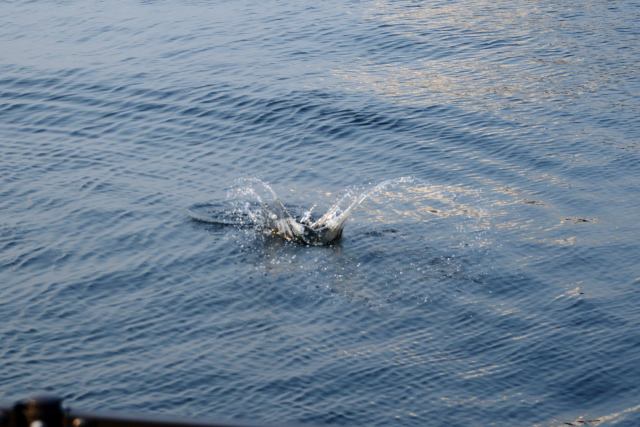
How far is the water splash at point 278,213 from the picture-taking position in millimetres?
13555

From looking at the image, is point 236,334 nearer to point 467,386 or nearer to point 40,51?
point 467,386

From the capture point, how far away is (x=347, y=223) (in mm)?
14039

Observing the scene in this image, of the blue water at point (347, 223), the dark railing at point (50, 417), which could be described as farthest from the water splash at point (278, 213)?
the dark railing at point (50, 417)

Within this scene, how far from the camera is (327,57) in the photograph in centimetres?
2203

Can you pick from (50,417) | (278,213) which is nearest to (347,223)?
(278,213)

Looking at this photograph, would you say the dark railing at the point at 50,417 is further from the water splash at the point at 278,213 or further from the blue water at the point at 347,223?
the water splash at the point at 278,213

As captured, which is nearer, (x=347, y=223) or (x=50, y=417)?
(x=50, y=417)

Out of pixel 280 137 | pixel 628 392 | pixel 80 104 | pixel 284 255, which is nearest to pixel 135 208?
pixel 284 255

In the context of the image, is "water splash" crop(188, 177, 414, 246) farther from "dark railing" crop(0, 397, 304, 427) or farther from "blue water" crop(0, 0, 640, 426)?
"dark railing" crop(0, 397, 304, 427)

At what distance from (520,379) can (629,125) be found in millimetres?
8369

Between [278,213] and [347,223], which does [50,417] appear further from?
[347,223]

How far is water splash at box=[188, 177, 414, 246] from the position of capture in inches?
534

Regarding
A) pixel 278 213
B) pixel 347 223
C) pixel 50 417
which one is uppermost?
pixel 50 417

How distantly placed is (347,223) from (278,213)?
0.97 metres
